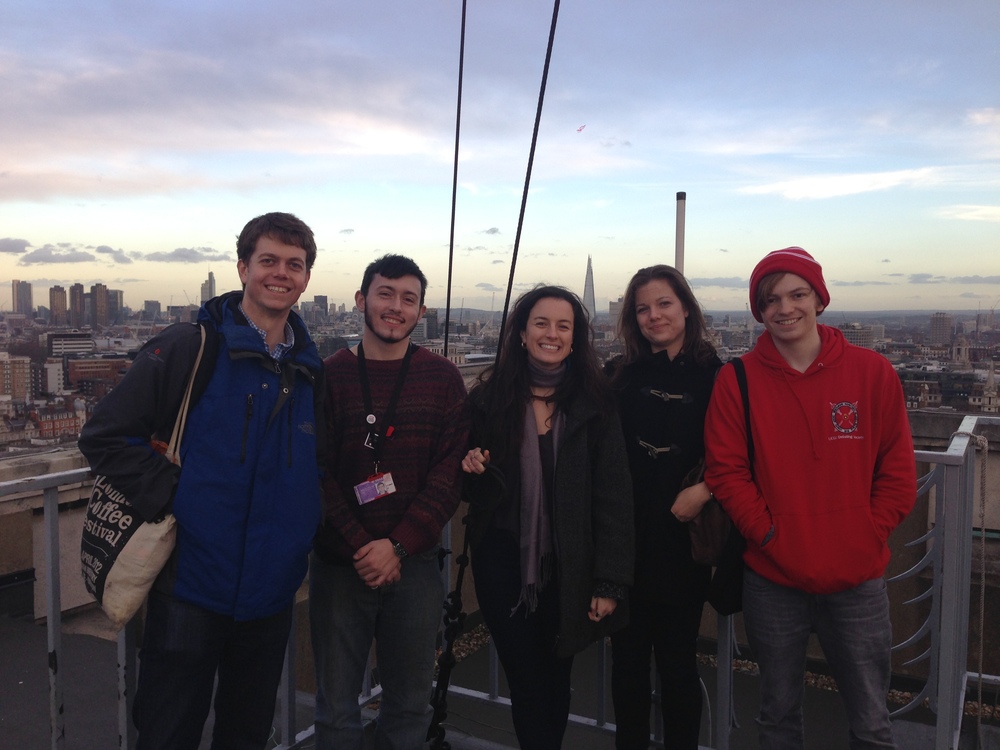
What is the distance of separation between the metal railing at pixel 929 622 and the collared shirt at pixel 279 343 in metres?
0.66

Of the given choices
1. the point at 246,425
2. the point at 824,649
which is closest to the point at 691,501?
the point at 824,649

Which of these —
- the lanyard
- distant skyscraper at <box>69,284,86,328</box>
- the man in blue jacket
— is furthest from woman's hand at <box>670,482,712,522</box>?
distant skyscraper at <box>69,284,86,328</box>

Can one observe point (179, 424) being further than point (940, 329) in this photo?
No

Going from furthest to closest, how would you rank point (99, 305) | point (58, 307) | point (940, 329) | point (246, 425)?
point (58, 307) → point (99, 305) → point (940, 329) → point (246, 425)

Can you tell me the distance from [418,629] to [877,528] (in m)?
1.49

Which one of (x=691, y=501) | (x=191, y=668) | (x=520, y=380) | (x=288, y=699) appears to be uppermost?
(x=520, y=380)

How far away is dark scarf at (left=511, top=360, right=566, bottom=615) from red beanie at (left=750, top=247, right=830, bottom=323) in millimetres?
807

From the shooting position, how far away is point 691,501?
2.33m

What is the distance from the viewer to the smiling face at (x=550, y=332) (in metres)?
2.46

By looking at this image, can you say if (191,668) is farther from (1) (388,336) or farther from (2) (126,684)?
(1) (388,336)

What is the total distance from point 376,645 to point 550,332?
1.20 metres

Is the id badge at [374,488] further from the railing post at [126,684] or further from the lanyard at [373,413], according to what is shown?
the railing post at [126,684]

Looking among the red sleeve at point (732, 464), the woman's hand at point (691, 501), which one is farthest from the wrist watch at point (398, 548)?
the red sleeve at point (732, 464)

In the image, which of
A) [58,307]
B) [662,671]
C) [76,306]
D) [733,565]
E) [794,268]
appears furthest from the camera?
[58,307]
